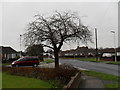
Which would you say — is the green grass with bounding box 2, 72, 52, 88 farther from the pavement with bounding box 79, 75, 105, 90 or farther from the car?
the car

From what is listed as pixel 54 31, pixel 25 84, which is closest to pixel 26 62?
pixel 54 31

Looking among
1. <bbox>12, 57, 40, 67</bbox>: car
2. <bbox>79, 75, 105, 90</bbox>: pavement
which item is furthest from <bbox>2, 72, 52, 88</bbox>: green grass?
<bbox>12, 57, 40, 67</bbox>: car

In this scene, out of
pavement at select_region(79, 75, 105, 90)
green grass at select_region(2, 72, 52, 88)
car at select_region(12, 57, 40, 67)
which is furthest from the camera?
car at select_region(12, 57, 40, 67)

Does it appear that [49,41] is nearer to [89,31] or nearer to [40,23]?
[40,23]

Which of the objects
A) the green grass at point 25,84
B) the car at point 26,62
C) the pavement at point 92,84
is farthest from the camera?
the car at point 26,62

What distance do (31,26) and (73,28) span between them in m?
4.45

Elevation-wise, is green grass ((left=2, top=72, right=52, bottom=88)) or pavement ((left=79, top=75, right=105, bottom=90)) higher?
green grass ((left=2, top=72, right=52, bottom=88))

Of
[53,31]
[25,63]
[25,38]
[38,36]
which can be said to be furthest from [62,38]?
[25,63]

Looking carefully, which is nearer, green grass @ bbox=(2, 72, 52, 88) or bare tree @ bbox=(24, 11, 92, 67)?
green grass @ bbox=(2, 72, 52, 88)

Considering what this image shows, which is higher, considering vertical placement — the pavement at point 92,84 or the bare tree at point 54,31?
the bare tree at point 54,31

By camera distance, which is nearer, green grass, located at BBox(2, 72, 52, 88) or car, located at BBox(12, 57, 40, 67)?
green grass, located at BBox(2, 72, 52, 88)

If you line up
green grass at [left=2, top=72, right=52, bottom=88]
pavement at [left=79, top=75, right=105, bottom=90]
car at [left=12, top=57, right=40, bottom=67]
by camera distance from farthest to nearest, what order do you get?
car at [left=12, top=57, right=40, bottom=67] → pavement at [left=79, top=75, right=105, bottom=90] → green grass at [left=2, top=72, right=52, bottom=88]

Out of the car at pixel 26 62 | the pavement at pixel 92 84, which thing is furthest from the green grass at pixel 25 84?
the car at pixel 26 62

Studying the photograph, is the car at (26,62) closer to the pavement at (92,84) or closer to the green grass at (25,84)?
the pavement at (92,84)
